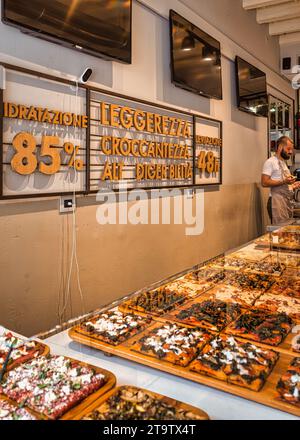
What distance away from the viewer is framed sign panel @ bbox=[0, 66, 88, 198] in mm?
2148

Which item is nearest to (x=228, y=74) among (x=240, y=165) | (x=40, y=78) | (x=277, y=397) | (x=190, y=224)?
(x=240, y=165)

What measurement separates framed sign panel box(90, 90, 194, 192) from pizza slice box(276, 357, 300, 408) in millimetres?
1918

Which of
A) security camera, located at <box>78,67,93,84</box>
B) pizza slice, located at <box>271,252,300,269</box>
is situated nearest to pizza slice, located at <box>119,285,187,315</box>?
pizza slice, located at <box>271,252,300,269</box>

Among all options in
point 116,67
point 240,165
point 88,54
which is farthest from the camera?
point 240,165

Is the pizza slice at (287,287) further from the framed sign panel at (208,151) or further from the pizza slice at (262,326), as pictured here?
the framed sign panel at (208,151)

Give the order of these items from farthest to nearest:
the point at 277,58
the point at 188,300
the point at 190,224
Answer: the point at 277,58 < the point at 190,224 < the point at 188,300

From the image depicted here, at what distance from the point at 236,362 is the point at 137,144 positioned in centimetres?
228

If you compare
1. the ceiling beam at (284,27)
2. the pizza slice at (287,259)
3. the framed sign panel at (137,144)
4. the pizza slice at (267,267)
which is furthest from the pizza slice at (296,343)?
the ceiling beam at (284,27)

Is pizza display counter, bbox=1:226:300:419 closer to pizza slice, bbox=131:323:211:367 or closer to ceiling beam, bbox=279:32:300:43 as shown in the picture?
pizza slice, bbox=131:323:211:367

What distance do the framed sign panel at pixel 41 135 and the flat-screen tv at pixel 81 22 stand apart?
26cm

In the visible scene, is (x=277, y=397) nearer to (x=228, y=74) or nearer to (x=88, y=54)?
(x=88, y=54)

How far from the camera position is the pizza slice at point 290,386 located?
1.01m
